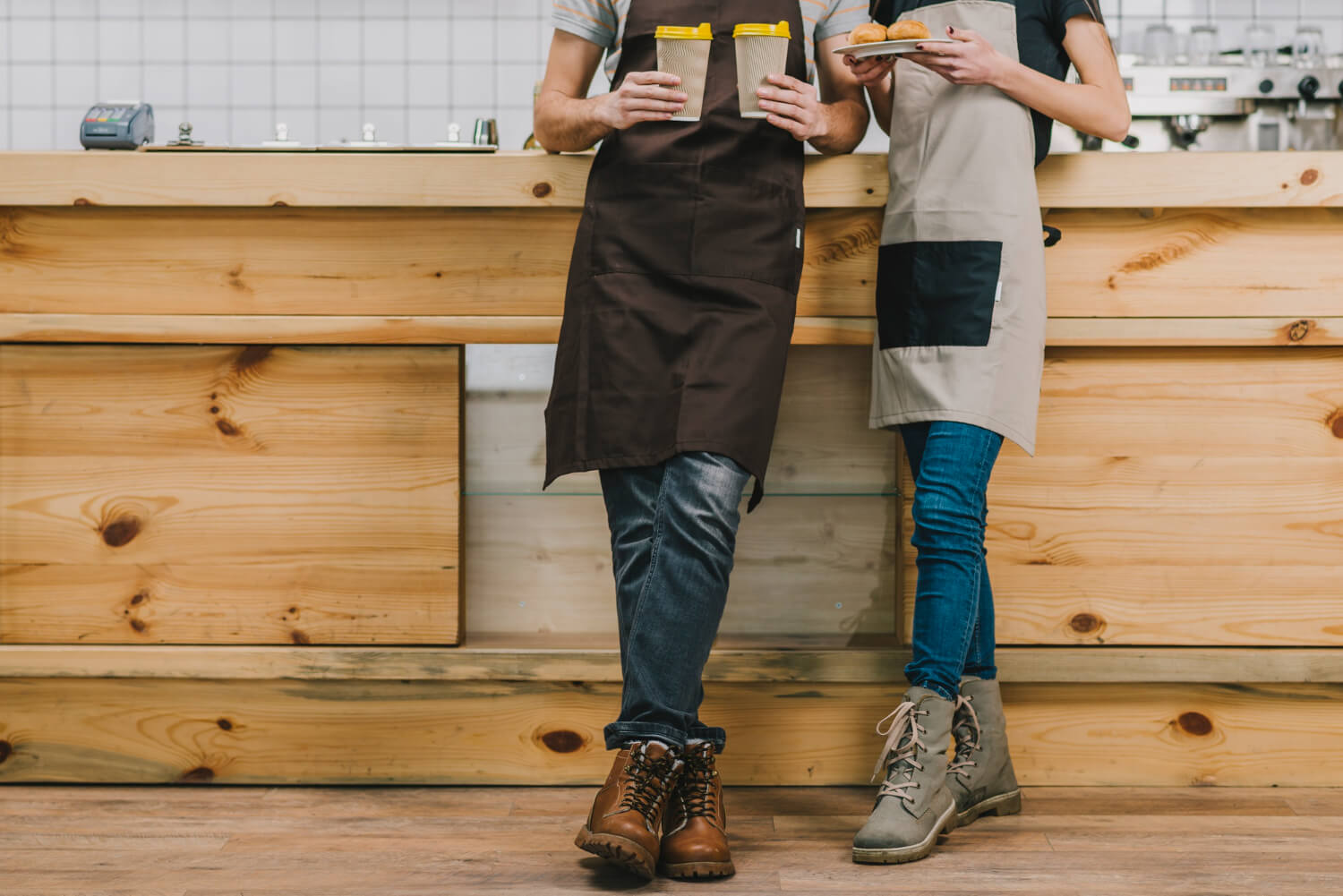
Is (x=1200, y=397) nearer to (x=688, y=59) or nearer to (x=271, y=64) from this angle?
(x=688, y=59)

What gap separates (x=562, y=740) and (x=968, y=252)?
35.4 inches

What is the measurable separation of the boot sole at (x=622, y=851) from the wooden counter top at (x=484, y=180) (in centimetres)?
85

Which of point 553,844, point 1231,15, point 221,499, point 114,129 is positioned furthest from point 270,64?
point 1231,15

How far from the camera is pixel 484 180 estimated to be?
1.52 m

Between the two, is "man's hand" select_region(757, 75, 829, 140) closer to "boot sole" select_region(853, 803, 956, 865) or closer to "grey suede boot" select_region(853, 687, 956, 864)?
"grey suede boot" select_region(853, 687, 956, 864)

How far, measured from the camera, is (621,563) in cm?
134

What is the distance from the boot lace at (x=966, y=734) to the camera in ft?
4.69

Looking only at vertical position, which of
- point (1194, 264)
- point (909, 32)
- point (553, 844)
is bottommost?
point (553, 844)

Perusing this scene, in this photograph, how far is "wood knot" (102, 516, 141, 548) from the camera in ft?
5.21

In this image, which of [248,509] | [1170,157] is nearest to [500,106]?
[248,509]

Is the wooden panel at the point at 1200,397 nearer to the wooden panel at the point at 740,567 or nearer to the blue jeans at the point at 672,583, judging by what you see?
the wooden panel at the point at 740,567

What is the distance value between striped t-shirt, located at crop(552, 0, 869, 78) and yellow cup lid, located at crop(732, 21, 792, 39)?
155 mm

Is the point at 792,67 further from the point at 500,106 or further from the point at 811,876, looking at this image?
the point at 500,106

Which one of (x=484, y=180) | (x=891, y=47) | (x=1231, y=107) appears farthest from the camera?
(x=1231, y=107)
